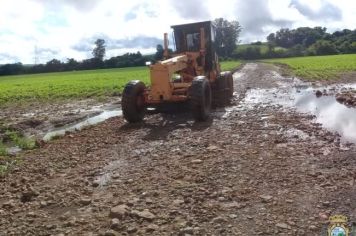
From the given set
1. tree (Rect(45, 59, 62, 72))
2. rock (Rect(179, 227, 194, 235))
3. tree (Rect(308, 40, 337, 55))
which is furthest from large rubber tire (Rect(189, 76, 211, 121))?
tree (Rect(308, 40, 337, 55))

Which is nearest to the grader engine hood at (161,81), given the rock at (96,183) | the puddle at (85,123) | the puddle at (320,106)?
the puddle at (85,123)

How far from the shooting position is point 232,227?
4.91 meters

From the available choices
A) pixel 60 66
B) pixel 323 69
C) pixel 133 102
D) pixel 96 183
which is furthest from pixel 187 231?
pixel 60 66

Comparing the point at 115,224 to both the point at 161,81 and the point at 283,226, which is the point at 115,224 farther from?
the point at 161,81

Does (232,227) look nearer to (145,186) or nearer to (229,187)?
(229,187)

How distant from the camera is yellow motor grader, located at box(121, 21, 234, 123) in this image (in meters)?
12.1

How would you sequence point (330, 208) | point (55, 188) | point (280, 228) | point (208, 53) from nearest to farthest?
point (280, 228)
point (330, 208)
point (55, 188)
point (208, 53)

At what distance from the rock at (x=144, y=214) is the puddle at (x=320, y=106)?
5.26 metres

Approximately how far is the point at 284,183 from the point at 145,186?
197cm

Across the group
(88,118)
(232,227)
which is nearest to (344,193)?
(232,227)

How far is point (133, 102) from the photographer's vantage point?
41.2 ft

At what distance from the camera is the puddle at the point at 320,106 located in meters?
10.7

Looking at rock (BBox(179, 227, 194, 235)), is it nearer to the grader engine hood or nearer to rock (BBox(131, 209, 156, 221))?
rock (BBox(131, 209, 156, 221))

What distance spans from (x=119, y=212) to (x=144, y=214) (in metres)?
0.31
